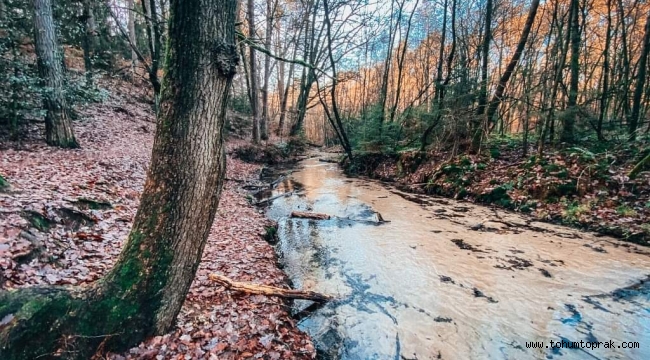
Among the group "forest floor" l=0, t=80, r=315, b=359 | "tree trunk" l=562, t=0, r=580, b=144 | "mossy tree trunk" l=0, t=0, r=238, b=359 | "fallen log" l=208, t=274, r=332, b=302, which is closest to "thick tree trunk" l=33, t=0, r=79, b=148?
"forest floor" l=0, t=80, r=315, b=359

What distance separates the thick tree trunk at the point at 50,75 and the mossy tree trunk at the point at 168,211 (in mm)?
7659

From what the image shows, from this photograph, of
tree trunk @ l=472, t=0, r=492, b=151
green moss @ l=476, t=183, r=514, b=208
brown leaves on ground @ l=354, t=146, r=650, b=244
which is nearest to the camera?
brown leaves on ground @ l=354, t=146, r=650, b=244

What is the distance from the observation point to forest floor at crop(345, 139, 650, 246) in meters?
7.24

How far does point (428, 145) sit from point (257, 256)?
1101 centimetres

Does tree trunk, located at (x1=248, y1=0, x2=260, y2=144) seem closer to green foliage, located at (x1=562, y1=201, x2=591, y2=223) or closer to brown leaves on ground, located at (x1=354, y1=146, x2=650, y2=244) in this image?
brown leaves on ground, located at (x1=354, y1=146, x2=650, y2=244)

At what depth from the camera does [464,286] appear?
16.3ft

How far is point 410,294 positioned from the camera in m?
4.78

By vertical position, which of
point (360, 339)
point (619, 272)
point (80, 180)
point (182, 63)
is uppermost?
point (182, 63)

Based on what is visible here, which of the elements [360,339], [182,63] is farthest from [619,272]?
[182,63]

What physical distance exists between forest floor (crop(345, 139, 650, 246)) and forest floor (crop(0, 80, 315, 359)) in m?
7.42

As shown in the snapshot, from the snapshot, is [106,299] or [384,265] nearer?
[106,299]

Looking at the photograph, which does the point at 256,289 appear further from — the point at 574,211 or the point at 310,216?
the point at 574,211

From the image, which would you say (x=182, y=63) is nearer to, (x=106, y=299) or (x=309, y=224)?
(x=106, y=299)

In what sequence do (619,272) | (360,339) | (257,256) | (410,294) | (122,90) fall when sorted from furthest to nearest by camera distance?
1. (122,90)
2. (257,256)
3. (619,272)
4. (410,294)
5. (360,339)
